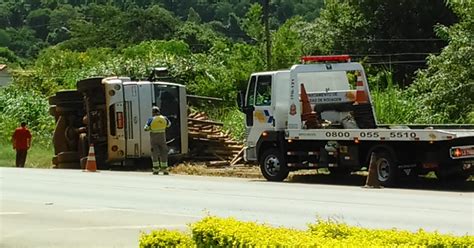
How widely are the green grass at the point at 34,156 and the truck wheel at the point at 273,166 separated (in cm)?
1112

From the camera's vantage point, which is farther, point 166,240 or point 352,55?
point 352,55

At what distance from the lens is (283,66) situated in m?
43.2

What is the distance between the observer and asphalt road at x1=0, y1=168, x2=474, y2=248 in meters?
12.1

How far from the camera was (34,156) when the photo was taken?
33469 mm

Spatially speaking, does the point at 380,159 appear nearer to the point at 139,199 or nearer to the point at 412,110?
the point at 139,199

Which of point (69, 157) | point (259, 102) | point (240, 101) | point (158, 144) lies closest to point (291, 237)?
point (259, 102)

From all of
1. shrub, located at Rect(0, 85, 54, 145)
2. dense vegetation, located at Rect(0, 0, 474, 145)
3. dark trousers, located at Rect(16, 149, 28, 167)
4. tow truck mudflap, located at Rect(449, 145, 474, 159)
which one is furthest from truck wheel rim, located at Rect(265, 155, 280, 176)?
shrub, located at Rect(0, 85, 54, 145)

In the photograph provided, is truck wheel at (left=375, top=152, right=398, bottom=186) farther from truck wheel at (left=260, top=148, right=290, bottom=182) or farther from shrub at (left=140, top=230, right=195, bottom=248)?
shrub at (left=140, top=230, right=195, bottom=248)

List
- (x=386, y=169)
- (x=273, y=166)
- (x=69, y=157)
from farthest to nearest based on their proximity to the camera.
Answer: (x=69, y=157) < (x=273, y=166) < (x=386, y=169)

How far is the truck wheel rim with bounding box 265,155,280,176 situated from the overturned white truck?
5.86 metres

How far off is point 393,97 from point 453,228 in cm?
1463

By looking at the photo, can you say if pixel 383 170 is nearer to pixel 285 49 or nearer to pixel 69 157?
pixel 69 157

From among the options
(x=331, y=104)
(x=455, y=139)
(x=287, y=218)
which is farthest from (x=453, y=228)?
(x=331, y=104)

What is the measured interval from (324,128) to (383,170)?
218 cm
